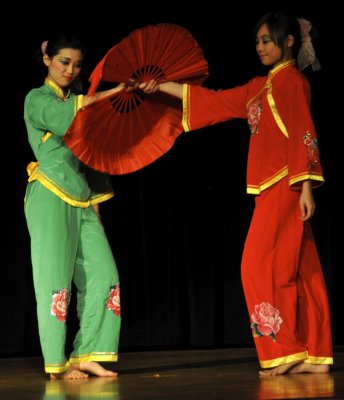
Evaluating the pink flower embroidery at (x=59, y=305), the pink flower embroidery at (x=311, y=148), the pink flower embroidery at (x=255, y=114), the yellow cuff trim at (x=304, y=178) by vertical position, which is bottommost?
the pink flower embroidery at (x=59, y=305)

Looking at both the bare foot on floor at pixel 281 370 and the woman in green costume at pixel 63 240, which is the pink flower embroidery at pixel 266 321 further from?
the woman in green costume at pixel 63 240

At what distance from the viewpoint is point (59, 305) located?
379 centimetres

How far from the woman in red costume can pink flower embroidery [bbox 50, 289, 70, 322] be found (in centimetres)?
68

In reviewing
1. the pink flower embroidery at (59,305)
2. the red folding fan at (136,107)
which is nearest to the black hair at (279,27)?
the red folding fan at (136,107)

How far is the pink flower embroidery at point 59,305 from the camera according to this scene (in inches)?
149

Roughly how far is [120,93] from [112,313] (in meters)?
0.83

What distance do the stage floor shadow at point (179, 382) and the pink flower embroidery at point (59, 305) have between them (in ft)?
0.83

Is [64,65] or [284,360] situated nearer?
[284,360]

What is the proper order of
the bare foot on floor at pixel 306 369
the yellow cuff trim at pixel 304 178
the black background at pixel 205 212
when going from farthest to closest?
the black background at pixel 205 212, the bare foot on floor at pixel 306 369, the yellow cuff trim at pixel 304 178

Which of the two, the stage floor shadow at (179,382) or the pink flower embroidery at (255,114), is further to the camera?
the pink flower embroidery at (255,114)

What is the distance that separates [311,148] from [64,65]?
0.98 metres

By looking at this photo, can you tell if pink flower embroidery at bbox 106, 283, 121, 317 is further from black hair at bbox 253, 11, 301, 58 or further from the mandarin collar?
black hair at bbox 253, 11, 301, 58

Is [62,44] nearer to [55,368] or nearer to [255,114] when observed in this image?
[255,114]

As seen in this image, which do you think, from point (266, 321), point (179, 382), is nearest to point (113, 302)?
point (179, 382)
